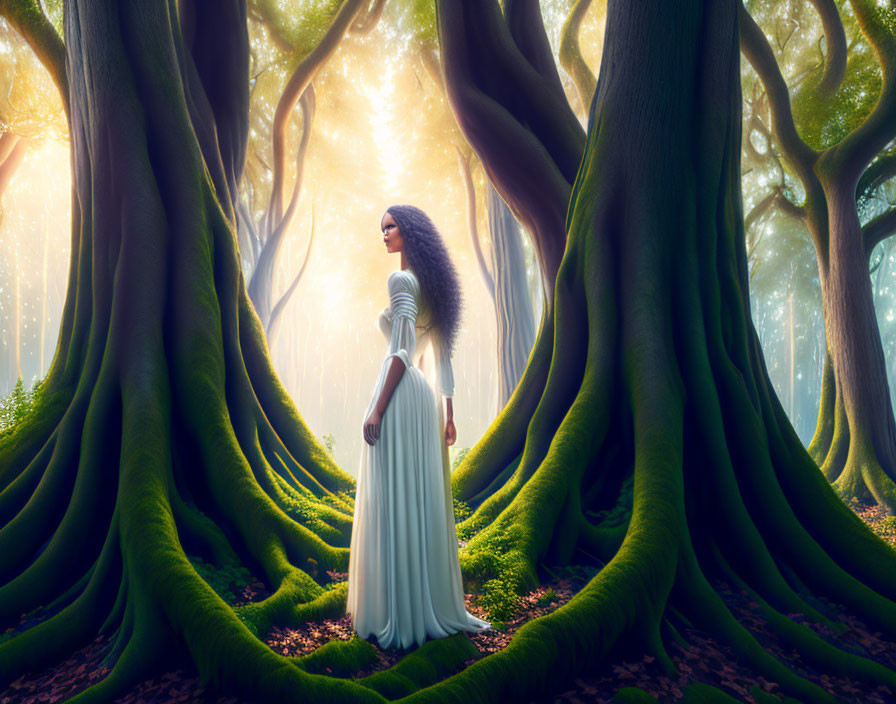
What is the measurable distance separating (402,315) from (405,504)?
3.81 ft

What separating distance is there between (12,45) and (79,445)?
44.1 ft

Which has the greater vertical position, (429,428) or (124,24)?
(124,24)

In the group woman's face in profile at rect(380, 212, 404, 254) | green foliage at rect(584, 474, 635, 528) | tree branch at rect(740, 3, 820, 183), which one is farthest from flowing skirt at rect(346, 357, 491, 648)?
tree branch at rect(740, 3, 820, 183)

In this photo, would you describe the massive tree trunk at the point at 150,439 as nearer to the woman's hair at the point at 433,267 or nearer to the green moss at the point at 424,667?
the green moss at the point at 424,667

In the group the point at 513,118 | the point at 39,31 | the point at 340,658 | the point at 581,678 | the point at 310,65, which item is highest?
the point at 310,65

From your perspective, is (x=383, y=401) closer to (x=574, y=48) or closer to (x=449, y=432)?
(x=449, y=432)

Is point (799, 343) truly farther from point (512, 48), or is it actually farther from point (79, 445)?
point (79, 445)

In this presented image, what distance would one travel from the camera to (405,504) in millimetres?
3109

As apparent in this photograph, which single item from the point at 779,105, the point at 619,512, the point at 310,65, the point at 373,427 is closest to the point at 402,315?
the point at 373,427

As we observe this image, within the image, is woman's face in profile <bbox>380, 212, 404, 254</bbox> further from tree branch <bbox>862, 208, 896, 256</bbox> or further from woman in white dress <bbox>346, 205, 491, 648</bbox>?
tree branch <bbox>862, 208, 896, 256</bbox>

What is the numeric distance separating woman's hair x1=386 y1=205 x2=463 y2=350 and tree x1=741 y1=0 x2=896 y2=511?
7.56 m

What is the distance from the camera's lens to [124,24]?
438 cm

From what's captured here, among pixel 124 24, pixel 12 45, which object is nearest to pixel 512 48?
pixel 124 24

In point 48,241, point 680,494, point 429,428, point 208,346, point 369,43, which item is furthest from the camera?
point 48,241
